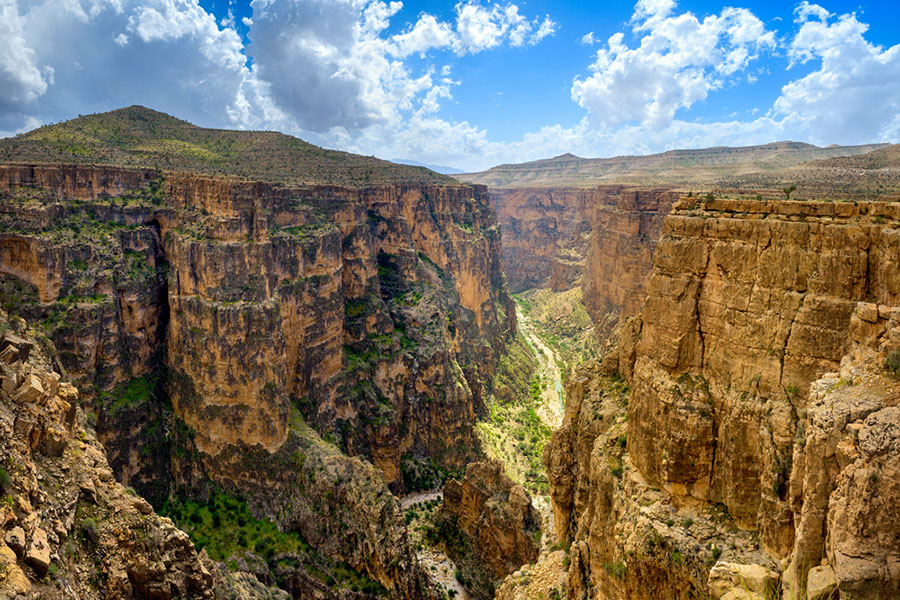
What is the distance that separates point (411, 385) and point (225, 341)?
25.9m

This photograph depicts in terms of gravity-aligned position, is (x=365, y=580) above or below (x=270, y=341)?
below

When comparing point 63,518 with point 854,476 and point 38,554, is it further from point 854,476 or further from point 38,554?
point 854,476

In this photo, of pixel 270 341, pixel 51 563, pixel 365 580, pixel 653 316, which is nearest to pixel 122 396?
pixel 270 341

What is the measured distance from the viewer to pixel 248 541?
48844 millimetres

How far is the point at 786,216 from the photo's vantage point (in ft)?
68.3

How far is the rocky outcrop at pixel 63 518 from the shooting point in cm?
1667

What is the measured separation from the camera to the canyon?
1833 centimetres

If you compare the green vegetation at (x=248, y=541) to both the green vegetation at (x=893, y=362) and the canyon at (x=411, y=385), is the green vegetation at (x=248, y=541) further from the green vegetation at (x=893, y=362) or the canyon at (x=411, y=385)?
the green vegetation at (x=893, y=362)

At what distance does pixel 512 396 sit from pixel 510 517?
137 ft

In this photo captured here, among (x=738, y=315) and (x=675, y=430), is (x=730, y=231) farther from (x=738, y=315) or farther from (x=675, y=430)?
(x=675, y=430)

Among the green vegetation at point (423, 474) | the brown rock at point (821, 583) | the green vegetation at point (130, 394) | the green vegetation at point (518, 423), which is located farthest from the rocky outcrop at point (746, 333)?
the green vegetation at point (423, 474)

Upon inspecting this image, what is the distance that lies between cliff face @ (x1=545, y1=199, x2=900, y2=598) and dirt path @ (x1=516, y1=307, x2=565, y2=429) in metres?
55.6

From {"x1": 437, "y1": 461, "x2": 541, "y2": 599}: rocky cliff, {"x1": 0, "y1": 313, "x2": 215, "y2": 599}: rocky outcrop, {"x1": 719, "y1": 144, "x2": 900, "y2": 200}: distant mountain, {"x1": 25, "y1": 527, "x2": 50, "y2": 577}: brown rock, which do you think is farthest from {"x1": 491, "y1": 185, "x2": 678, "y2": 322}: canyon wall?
{"x1": 25, "y1": 527, "x2": 50, "y2": 577}: brown rock

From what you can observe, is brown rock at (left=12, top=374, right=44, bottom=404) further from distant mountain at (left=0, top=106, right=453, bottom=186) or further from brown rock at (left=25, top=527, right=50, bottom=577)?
distant mountain at (left=0, top=106, right=453, bottom=186)
